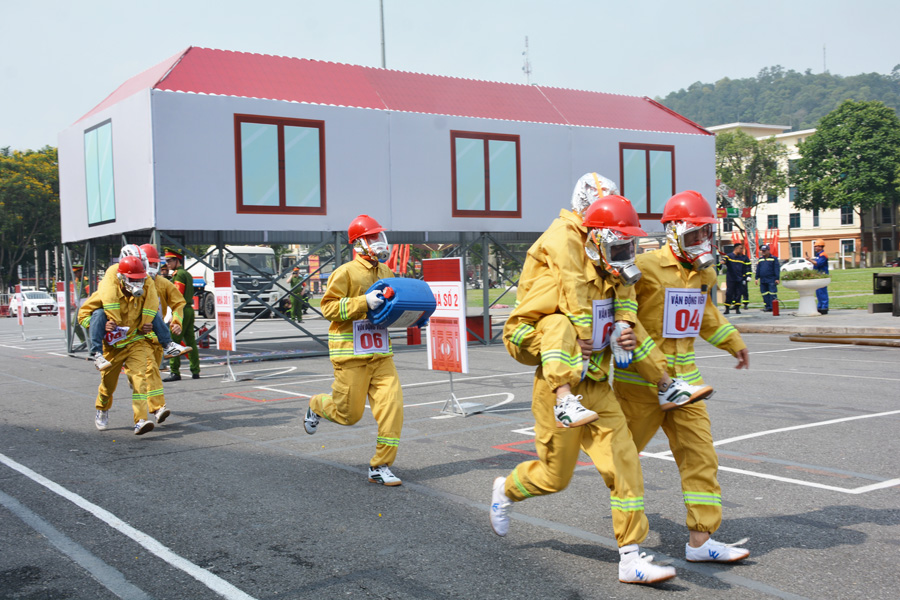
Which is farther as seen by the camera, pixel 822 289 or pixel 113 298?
pixel 822 289

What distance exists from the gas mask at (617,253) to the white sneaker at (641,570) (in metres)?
1.40

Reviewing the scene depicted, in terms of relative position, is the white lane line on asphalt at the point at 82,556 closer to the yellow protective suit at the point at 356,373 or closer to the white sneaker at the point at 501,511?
the white sneaker at the point at 501,511

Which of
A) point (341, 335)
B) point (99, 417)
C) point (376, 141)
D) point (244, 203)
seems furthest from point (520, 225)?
point (341, 335)

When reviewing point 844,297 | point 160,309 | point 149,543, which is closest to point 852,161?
point 844,297

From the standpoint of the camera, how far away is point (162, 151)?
15.1 m

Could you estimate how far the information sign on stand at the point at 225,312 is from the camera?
13641mm

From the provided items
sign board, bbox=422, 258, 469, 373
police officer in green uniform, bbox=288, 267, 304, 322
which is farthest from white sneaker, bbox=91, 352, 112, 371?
police officer in green uniform, bbox=288, 267, 304, 322

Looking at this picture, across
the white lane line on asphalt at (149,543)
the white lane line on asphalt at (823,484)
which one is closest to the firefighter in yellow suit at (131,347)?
the white lane line on asphalt at (149,543)

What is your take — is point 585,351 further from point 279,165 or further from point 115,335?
point 279,165

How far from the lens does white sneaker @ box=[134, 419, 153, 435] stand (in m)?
8.68

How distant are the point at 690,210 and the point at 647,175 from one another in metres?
16.9

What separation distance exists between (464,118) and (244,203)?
5.31m

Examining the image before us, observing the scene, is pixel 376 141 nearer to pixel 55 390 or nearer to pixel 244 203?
pixel 244 203

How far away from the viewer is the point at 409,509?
5684 mm
